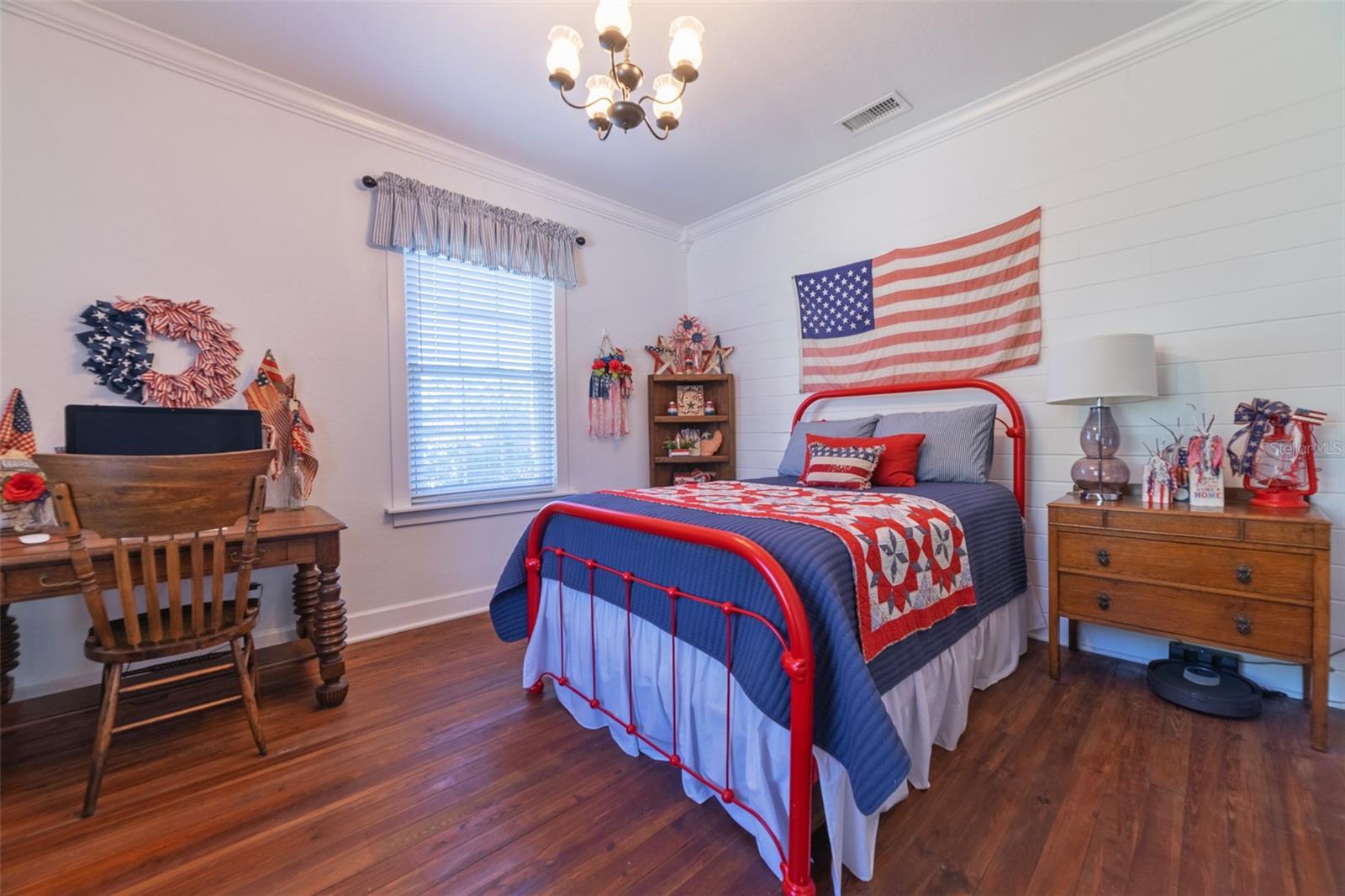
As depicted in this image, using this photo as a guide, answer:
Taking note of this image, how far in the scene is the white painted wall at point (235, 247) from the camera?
6.39 feet

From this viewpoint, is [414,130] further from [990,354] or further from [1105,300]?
[1105,300]

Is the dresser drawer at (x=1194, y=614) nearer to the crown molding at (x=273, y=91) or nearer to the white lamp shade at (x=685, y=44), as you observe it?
the white lamp shade at (x=685, y=44)

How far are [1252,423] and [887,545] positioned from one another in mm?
1587

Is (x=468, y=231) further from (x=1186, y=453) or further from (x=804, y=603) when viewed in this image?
(x=1186, y=453)

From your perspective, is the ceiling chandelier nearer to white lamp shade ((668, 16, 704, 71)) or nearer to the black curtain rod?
white lamp shade ((668, 16, 704, 71))

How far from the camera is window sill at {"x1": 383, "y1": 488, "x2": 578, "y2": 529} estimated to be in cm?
281

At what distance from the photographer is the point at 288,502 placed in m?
2.41

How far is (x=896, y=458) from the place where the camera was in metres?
2.50

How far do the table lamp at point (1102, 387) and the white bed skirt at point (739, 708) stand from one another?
0.64 m

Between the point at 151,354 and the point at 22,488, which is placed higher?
the point at 151,354

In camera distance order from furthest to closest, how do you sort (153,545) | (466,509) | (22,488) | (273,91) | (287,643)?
(466,509)
(273,91)
(287,643)
(22,488)
(153,545)

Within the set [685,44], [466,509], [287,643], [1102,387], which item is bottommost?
[287,643]

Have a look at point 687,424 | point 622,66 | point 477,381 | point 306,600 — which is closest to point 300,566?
point 306,600

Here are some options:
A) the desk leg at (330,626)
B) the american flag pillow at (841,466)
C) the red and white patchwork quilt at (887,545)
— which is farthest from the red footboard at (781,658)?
the american flag pillow at (841,466)
